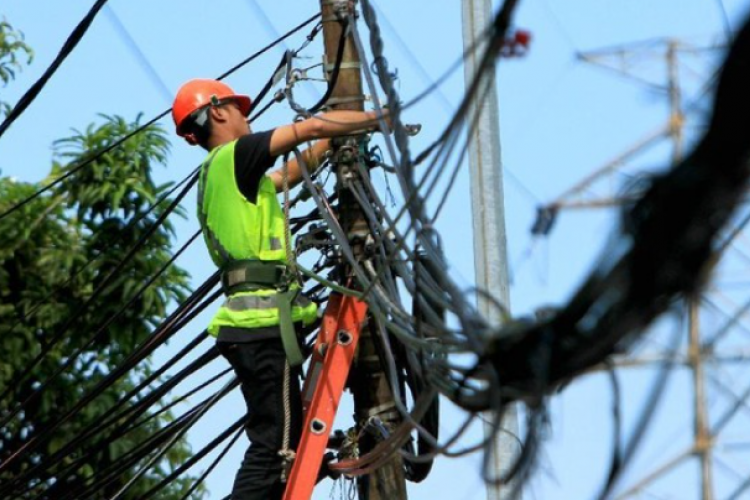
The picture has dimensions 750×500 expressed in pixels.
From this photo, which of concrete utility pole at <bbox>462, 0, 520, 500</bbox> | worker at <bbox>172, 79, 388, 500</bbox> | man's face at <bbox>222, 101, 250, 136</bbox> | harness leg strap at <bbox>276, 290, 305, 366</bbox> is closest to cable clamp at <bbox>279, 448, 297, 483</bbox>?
worker at <bbox>172, 79, 388, 500</bbox>

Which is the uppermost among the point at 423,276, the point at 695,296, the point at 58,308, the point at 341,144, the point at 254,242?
the point at 58,308

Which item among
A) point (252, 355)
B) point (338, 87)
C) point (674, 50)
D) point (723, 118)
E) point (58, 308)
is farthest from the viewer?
point (58, 308)

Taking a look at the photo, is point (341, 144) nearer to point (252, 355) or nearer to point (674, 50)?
point (252, 355)

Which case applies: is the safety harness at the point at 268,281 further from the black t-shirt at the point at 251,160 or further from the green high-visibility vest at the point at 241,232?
the black t-shirt at the point at 251,160

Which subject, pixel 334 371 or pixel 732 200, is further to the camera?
pixel 334 371

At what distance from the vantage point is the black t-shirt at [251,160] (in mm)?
7184

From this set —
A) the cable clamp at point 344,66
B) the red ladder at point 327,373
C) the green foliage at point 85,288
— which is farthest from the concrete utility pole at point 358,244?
the green foliage at point 85,288

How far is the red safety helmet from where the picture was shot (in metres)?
7.70

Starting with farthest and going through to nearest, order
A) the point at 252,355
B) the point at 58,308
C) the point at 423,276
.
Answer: the point at 58,308 < the point at 252,355 < the point at 423,276

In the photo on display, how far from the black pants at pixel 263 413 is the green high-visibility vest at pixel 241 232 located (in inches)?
4.0

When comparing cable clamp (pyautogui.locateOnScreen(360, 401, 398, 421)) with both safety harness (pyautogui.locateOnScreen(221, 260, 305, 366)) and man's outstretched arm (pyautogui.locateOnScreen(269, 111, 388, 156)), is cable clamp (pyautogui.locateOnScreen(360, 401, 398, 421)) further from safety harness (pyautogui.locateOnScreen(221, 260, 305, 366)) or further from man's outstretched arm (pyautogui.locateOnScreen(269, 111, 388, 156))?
man's outstretched arm (pyautogui.locateOnScreen(269, 111, 388, 156))

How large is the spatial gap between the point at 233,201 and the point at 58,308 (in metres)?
5.98

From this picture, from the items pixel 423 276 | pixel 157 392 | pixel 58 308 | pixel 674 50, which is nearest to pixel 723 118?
pixel 674 50

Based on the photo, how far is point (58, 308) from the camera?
13.0 meters
